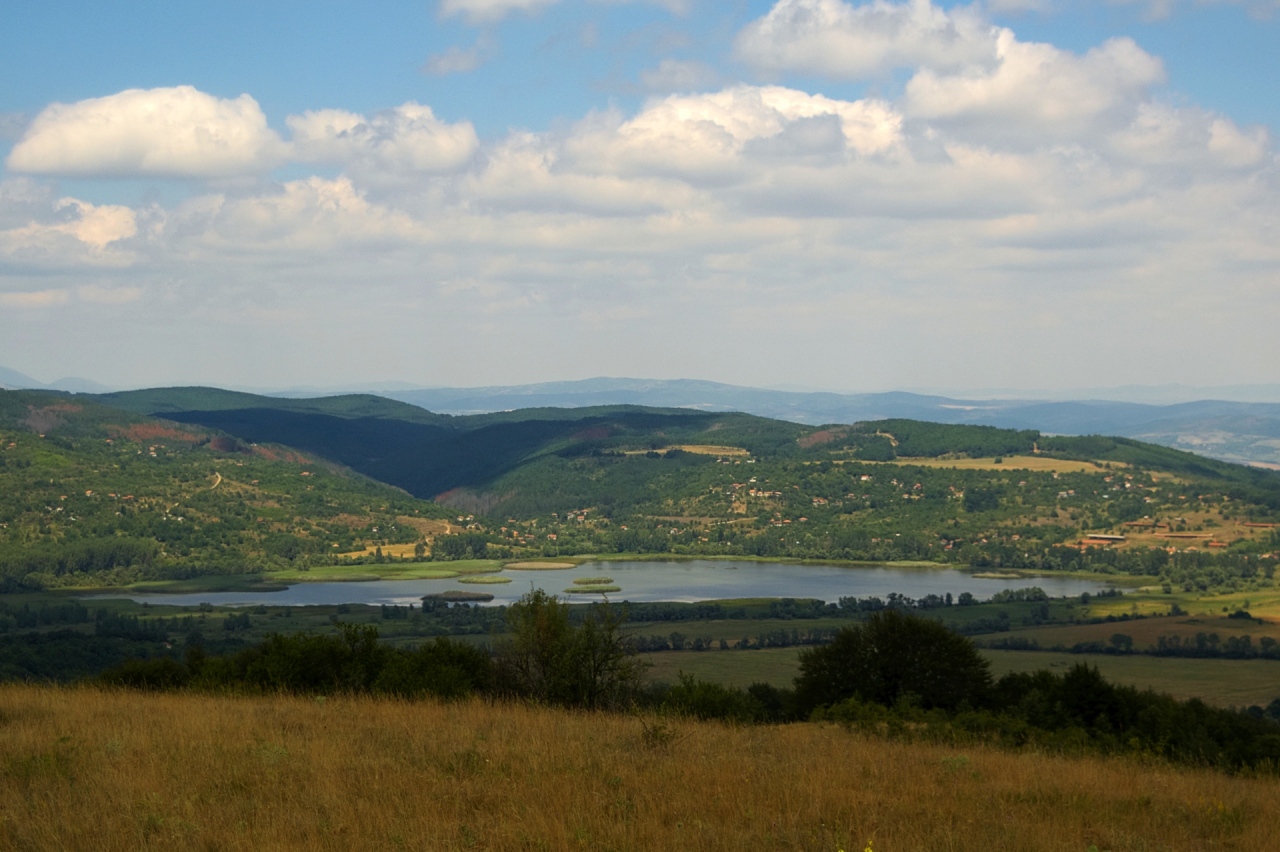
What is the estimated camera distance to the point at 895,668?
1449 inches

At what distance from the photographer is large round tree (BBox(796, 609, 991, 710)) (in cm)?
3603

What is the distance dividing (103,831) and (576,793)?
13.7 feet

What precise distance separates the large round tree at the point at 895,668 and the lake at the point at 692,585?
95.7m

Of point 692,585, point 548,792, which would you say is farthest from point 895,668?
point 692,585

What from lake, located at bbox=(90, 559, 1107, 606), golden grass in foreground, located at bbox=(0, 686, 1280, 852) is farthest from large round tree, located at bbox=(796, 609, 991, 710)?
lake, located at bbox=(90, 559, 1107, 606)

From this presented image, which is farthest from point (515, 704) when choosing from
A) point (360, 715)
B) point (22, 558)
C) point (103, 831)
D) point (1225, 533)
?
point (1225, 533)

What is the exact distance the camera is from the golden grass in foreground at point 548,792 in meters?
8.69

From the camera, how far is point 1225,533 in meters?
179

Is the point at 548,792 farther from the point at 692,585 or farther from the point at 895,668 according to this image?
the point at 692,585

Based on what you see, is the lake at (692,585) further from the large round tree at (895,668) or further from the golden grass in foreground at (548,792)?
the golden grass in foreground at (548,792)

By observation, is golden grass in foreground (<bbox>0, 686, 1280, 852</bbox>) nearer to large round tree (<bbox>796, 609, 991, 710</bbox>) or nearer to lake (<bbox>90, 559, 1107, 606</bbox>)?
large round tree (<bbox>796, 609, 991, 710</bbox>)

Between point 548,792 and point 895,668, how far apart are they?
95.4 ft

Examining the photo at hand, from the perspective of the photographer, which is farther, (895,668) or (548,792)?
(895,668)

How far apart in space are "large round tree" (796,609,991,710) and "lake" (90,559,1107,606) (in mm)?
95723
